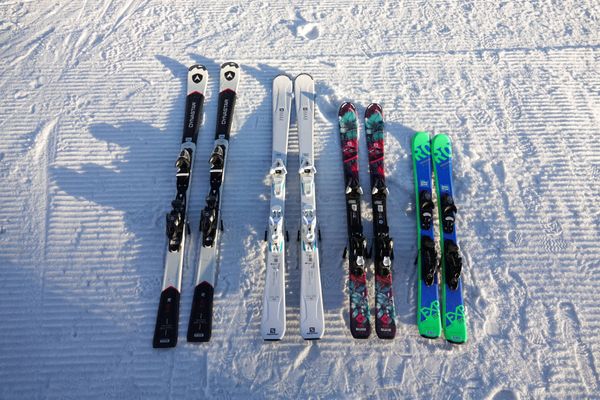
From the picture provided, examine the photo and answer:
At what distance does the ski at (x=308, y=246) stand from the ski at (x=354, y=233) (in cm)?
40

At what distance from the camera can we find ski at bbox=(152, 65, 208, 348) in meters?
4.73

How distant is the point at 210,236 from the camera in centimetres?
515

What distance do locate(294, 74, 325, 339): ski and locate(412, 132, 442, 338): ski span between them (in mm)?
1201

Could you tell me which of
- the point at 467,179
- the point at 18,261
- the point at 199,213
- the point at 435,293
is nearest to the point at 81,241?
the point at 18,261

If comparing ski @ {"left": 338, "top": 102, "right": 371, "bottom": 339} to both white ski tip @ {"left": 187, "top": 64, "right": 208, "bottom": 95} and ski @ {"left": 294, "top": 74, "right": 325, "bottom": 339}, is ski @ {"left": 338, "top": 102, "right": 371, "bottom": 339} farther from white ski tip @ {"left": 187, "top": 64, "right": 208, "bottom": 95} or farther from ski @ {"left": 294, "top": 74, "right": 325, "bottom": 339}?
white ski tip @ {"left": 187, "top": 64, "right": 208, "bottom": 95}

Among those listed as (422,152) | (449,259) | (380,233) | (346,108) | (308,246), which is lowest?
(449,259)

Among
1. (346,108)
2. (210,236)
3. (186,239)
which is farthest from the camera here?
(346,108)

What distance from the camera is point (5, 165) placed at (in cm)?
587

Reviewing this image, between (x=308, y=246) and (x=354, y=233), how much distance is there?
62 centimetres

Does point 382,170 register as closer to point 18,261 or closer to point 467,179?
point 467,179

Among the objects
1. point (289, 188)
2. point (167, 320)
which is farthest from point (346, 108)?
point (167, 320)

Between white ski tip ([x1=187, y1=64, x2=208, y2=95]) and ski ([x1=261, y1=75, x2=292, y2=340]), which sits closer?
ski ([x1=261, y1=75, x2=292, y2=340])

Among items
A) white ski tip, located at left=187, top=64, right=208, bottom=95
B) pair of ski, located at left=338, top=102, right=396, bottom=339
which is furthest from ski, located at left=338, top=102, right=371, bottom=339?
white ski tip, located at left=187, top=64, right=208, bottom=95

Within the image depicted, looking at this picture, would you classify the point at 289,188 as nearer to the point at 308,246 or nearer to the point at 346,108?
the point at 308,246
